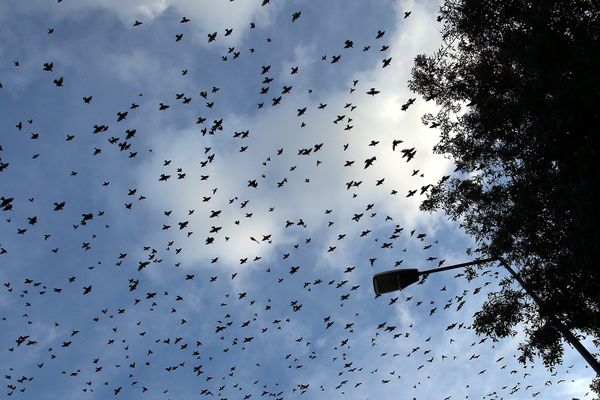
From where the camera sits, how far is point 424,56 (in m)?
15.5

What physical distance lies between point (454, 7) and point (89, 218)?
2200 cm

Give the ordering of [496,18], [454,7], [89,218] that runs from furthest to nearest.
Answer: [89,218], [454,7], [496,18]

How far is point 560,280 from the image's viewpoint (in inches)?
462

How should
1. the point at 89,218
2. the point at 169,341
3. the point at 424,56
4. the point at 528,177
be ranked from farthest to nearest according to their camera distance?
the point at 169,341 < the point at 89,218 < the point at 424,56 < the point at 528,177

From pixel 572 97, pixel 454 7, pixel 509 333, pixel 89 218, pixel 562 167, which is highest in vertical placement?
pixel 89 218

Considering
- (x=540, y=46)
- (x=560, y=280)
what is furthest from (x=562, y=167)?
(x=560, y=280)

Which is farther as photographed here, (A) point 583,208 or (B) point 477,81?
(B) point 477,81

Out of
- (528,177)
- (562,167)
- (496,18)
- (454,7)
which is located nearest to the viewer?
(562,167)

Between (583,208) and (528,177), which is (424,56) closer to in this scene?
(528,177)

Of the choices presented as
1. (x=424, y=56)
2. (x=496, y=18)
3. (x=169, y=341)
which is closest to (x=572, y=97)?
(x=496, y=18)

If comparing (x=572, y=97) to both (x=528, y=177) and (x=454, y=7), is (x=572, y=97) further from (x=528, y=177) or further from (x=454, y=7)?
(x=454, y=7)

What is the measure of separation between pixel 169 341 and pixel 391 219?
57.9 ft

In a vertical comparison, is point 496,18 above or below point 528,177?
above

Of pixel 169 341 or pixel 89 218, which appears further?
pixel 169 341
